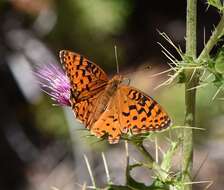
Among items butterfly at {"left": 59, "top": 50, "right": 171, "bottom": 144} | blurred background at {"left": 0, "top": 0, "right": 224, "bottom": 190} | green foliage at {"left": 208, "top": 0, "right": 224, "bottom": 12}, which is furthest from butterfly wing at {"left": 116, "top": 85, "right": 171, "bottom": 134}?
blurred background at {"left": 0, "top": 0, "right": 224, "bottom": 190}

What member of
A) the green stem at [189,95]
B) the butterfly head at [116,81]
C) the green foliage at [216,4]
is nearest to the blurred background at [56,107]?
the butterfly head at [116,81]

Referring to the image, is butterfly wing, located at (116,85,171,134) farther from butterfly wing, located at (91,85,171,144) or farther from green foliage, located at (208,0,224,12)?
green foliage, located at (208,0,224,12)

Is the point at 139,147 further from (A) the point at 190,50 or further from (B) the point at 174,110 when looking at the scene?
(B) the point at 174,110

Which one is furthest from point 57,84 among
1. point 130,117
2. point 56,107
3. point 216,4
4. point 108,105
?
point 56,107

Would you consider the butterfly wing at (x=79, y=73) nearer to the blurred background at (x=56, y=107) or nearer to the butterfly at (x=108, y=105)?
the butterfly at (x=108, y=105)

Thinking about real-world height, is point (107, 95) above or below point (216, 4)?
below

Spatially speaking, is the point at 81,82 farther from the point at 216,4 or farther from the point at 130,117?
the point at 216,4
